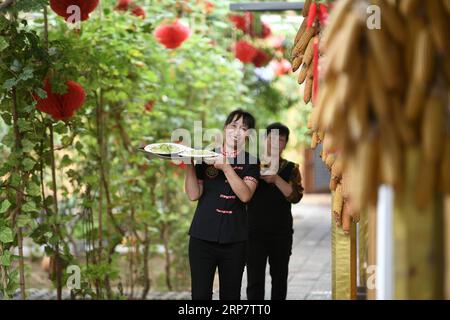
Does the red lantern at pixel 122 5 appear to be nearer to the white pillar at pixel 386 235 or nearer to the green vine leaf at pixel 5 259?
the green vine leaf at pixel 5 259

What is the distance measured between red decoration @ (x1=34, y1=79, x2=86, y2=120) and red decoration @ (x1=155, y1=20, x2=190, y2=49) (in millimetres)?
2116

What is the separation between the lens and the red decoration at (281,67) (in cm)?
1168

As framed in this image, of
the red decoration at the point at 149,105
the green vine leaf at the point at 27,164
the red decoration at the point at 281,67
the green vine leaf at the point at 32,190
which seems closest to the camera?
the green vine leaf at the point at 27,164

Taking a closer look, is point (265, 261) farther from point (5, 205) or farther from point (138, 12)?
point (138, 12)

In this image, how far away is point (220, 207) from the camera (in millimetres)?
5074

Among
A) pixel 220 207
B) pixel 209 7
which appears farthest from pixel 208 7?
pixel 220 207

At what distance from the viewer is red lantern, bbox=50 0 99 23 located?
509 cm

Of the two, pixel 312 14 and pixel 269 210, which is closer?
pixel 312 14

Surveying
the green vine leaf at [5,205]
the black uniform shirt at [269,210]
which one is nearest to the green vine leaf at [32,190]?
the green vine leaf at [5,205]

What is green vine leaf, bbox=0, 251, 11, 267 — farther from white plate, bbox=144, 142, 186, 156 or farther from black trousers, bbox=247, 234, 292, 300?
black trousers, bbox=247, 234, 292, 300

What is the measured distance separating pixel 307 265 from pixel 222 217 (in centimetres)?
533

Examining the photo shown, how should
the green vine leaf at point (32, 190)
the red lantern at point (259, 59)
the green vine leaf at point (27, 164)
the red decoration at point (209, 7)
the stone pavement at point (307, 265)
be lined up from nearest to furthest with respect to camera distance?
the green vine leaf at point (27, 164)
the green vine leaf at point (32, 190)
the stone pavement at point (307, 265)
the red decoration at point (209, 7)
the red lantern at point (259, 59)

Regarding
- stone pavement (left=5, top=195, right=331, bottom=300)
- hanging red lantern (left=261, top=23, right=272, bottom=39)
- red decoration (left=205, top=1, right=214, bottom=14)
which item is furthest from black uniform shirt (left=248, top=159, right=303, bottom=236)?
hanging red lantern (left=261, top=23, right=272, bottom=39)

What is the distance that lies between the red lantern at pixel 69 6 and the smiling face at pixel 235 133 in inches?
44.0
